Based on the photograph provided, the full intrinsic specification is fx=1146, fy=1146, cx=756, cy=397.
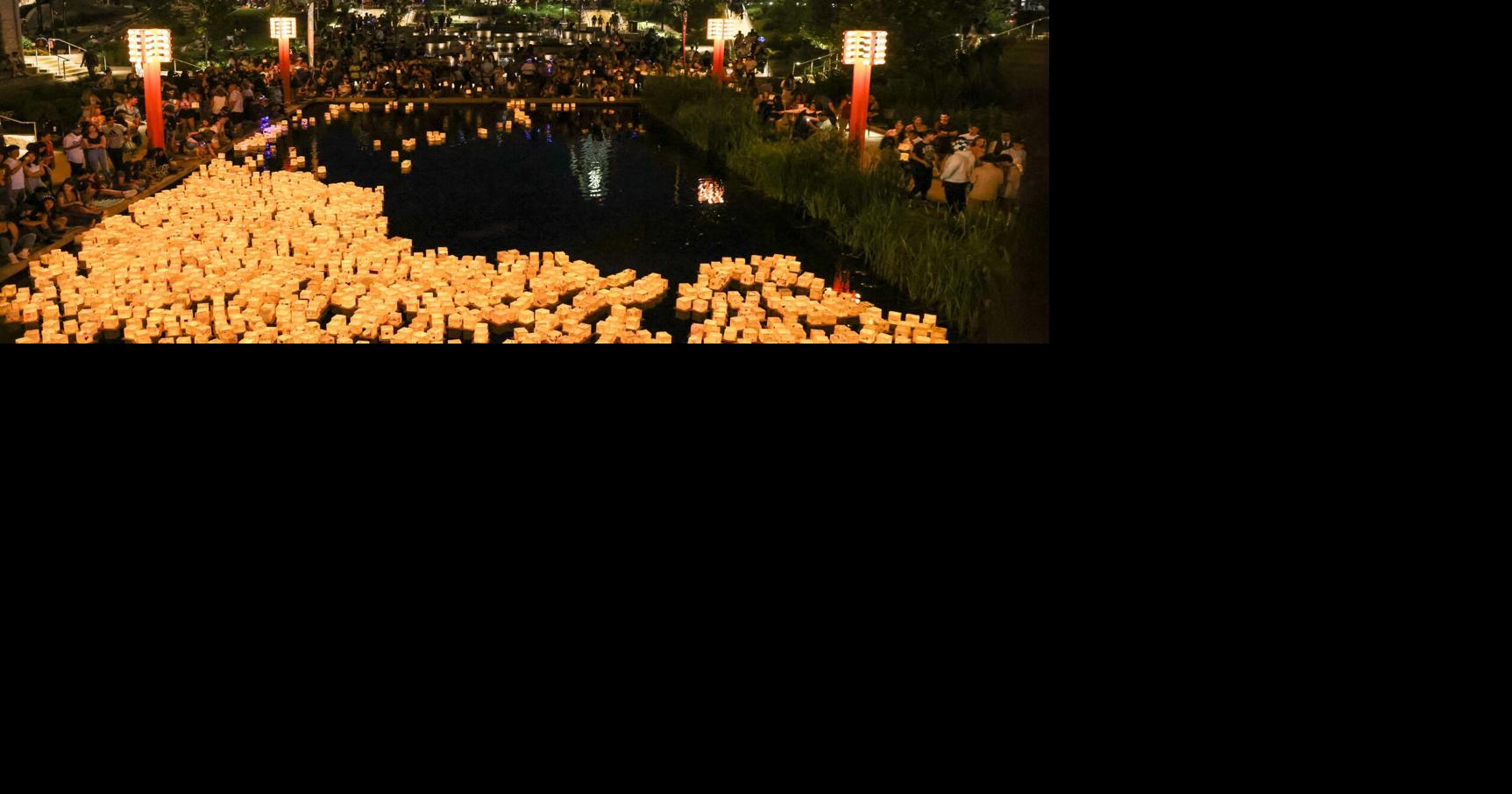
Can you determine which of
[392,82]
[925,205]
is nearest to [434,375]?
[925,205]

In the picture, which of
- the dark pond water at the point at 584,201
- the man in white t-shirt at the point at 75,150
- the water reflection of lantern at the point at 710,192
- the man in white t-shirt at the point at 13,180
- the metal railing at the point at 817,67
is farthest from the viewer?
the metal railing at the point at 817,67

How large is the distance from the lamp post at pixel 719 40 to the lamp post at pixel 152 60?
5.13 metres

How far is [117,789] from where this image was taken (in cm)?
196

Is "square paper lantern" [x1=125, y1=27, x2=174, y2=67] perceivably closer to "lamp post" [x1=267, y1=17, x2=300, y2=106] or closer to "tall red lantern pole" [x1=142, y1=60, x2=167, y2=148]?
"tall red lantern pole" [x1=142, y1=60, x2=167, y2=148]

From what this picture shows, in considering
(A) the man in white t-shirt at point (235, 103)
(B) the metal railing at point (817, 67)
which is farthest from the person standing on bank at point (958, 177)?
(A) the man in white t-shirt at point (235, 103)

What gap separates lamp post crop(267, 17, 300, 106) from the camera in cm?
1191

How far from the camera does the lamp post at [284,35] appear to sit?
1191 cm

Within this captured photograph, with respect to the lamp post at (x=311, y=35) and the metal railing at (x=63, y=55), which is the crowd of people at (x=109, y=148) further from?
the lamp post at (x=311, y=35)

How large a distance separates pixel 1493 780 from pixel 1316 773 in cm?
32

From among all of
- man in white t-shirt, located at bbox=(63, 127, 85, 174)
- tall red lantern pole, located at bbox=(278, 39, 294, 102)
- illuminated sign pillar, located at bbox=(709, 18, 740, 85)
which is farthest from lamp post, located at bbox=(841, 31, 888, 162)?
tall red lantern pole, located at bbox=(278, 39, 294, 102)

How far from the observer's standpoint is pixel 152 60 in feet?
23.8

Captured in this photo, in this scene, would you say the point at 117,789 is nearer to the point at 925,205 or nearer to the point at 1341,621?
the point at 1341,621

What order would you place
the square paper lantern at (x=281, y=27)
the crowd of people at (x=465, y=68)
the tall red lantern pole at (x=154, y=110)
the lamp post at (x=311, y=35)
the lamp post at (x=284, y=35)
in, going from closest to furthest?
the tall red lantern pole at (x=154, y=110)
the square paper lantern at (x=281, y=27)
the lamp post at (x=284, y=35)
the lamp post at (x=311, y=35)
the crowd of people at (x=465, y=68)

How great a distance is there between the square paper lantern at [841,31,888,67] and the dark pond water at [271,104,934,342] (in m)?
1.02
